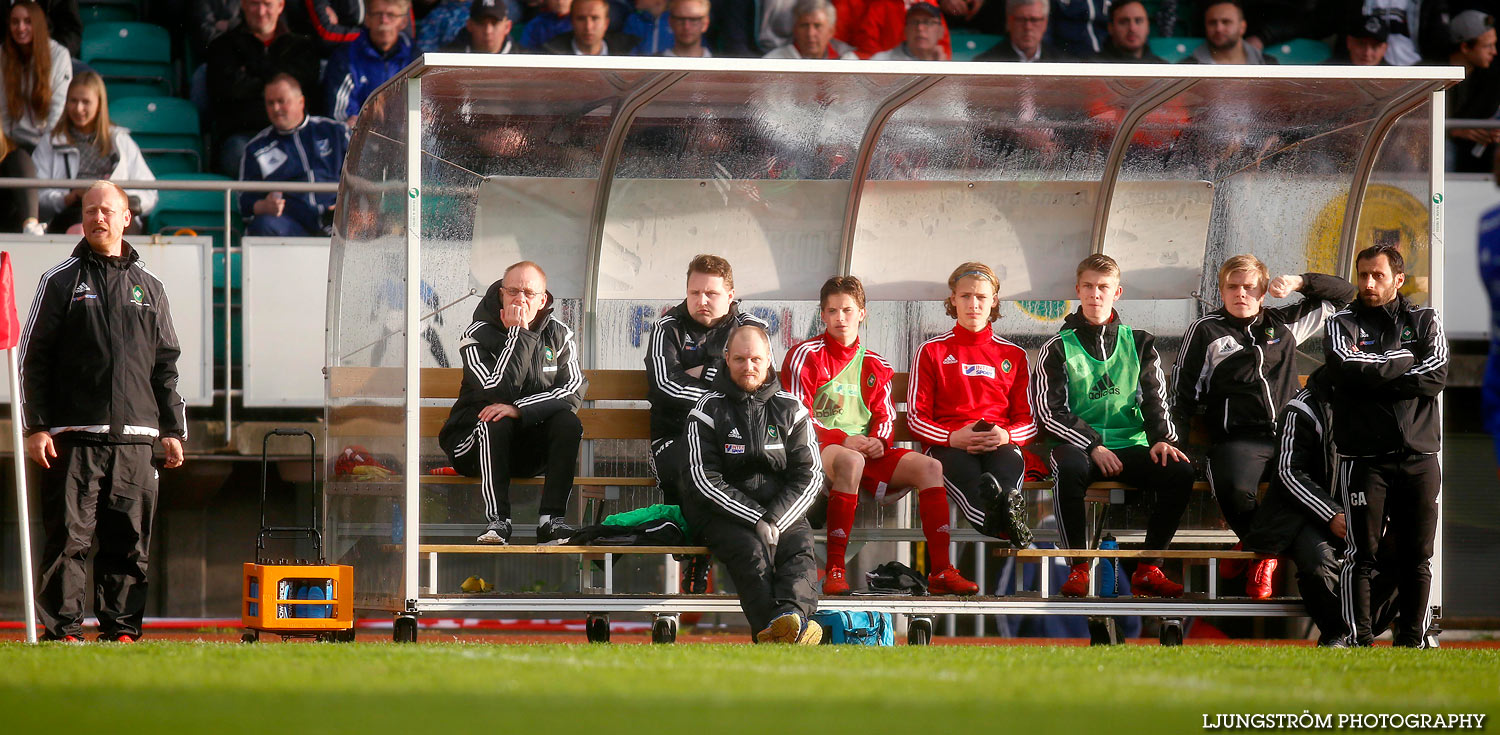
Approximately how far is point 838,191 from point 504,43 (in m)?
3.43

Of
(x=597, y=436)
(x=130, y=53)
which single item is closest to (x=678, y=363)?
(x=597, y=436)

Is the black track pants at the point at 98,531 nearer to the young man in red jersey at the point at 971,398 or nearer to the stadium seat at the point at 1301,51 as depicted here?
the young man in red jersey at the point at 971,398

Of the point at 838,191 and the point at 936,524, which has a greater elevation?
the point at 838,191

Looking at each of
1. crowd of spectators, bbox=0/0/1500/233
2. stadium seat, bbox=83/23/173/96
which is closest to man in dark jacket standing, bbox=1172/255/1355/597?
crowd of spectators, bbox=0/0/1500/233

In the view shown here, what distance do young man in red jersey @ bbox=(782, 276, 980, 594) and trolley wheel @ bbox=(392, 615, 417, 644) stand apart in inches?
67.4

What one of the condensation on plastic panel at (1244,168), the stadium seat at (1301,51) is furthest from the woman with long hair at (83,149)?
the stadium seat at (1301,51)

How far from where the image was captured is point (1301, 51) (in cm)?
1208

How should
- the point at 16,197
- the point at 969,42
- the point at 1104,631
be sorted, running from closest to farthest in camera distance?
the point at 1104,631 → the point at 16,197 → the point at 969,42

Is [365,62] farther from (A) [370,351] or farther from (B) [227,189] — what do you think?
(A) [370,351]

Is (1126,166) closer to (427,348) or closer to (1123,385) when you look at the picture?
(1123,385)

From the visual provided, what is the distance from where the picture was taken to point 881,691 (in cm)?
414

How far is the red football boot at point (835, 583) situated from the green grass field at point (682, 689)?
1.11m

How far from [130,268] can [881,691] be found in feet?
12.9

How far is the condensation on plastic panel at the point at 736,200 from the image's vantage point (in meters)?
7.80
